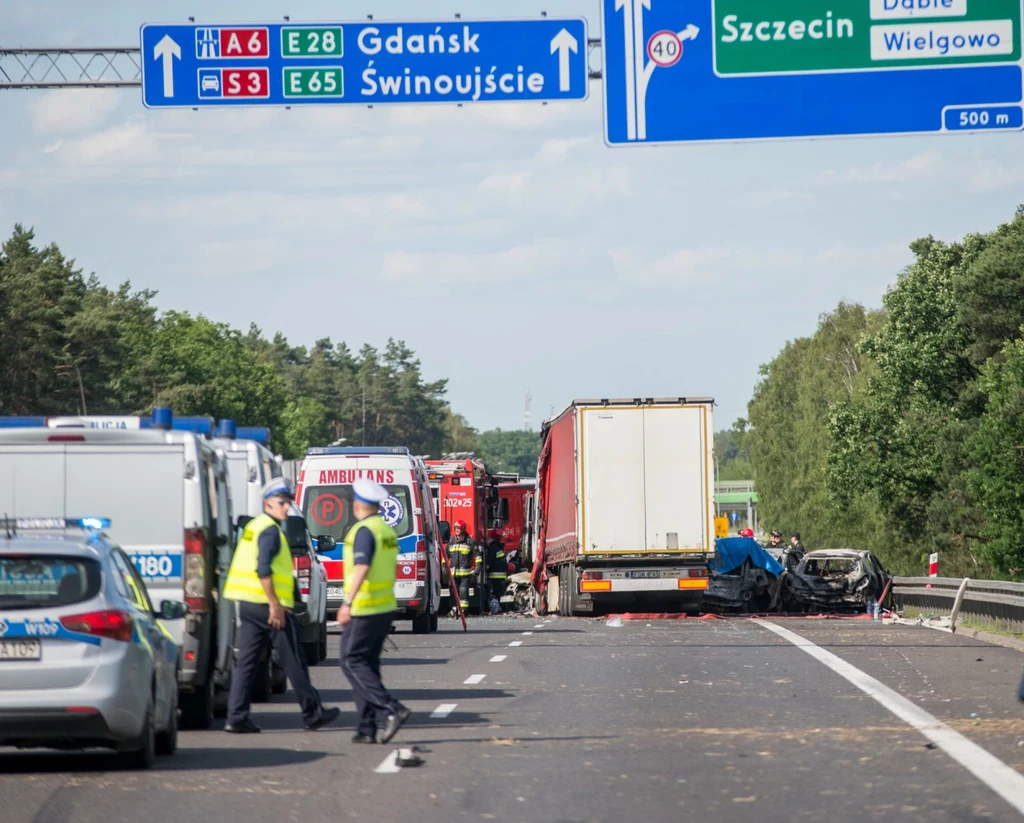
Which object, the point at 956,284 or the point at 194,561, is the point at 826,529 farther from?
the point at 194,561

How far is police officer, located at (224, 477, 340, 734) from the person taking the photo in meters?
13.2

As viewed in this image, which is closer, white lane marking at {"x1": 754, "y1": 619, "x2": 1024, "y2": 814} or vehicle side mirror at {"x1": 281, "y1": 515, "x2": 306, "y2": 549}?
white lane marking at {"x1": 754, "y1": 619, "x2": 1024, "y2": 814}

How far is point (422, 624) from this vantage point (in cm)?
2788

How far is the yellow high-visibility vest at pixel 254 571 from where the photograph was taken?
13.3m

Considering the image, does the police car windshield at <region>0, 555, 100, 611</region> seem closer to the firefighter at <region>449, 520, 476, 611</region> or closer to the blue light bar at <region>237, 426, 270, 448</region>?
the blue light bar at <region>237, 426, 270, 448</region>

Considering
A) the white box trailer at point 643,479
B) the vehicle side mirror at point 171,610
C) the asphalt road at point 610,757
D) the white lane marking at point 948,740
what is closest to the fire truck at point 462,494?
the white box trailer at point 643,479

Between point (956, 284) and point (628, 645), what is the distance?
4480 centimetres

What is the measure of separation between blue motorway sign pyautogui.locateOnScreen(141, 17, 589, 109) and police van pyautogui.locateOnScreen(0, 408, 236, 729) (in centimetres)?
728

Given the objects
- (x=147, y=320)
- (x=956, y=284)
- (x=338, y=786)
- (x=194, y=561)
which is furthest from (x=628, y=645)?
(x=147, y=320)

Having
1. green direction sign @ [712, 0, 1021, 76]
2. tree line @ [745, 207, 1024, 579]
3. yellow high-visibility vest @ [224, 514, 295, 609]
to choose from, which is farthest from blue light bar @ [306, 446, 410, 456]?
tree line @ [745, 207, 1024, 579]

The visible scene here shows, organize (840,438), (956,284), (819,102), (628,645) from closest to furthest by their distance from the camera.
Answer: (819,102) → (628,645) → (956,284) → (840,438)

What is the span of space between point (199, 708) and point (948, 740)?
5209 mm

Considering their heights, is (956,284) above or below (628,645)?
above

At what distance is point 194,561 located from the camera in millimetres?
13156
